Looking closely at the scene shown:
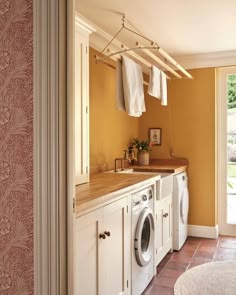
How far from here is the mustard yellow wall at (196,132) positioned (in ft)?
13.8

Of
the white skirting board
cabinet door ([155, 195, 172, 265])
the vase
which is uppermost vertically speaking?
the vase

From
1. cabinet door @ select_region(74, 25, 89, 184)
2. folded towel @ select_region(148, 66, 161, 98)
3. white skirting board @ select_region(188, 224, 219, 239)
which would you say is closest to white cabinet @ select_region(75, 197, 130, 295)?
cabinet door @ select_region(74, 25, 89, 184)

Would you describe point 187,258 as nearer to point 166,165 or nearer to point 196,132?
point 166,165

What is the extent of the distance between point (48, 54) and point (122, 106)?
1.72m

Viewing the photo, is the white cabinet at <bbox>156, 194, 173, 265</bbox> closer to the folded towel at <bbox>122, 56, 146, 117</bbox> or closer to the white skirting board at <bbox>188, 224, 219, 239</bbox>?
the white skirting board at <bbox>188, 224, 219, 239</bbox>

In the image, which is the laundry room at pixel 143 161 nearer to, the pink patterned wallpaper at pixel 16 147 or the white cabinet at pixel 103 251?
the white cabinet at pixel 103 251

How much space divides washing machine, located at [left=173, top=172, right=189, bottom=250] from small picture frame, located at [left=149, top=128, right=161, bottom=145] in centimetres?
73

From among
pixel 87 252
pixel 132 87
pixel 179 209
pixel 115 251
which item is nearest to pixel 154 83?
pixel 132 87

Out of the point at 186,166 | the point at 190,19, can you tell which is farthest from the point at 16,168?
the point at 186,166

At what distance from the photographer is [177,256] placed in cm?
353

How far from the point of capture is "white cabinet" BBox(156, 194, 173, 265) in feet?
10.3

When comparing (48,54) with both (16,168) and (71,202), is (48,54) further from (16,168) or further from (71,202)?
(71,202)

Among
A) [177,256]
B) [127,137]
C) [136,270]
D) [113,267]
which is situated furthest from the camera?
[127,137]

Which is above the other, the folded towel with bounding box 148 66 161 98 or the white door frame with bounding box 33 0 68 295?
the folded towel with bounding box 148 66 161 98
